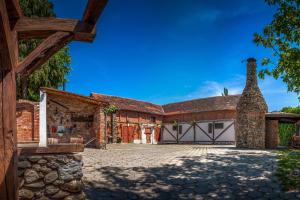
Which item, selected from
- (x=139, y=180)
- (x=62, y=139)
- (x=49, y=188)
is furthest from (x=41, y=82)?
(x=49, y=188)

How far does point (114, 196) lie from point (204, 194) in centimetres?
211

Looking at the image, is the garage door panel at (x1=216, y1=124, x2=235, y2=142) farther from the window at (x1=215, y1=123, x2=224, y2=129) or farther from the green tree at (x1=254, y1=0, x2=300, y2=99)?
the green tree at (x1=254, y1=0, x2=300, y2=99)

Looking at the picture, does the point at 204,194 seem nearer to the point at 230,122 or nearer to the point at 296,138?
the point at 296,138

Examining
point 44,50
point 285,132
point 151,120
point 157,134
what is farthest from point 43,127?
point 157,134

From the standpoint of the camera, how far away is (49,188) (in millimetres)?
4996

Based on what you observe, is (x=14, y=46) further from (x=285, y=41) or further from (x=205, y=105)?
(x=205, y=105)

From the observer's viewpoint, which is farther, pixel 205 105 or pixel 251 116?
pixel 205 105

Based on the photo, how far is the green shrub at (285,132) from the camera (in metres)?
24.7

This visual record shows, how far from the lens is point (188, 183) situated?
7.32 metres

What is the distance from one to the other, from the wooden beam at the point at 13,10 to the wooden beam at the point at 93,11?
2.68ft

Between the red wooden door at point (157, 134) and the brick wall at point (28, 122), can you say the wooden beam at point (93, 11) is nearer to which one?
the brick wall at point (28, 122)

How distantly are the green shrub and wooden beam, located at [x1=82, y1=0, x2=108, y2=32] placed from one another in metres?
25.1

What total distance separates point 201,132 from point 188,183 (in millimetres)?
23808

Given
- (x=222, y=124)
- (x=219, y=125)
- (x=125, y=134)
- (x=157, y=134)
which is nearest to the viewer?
(x=222, y=124)
